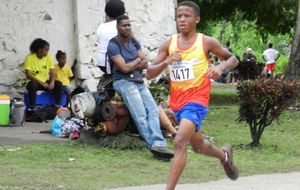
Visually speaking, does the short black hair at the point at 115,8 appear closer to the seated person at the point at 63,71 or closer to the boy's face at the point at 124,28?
the boy's face at the point at 124,28

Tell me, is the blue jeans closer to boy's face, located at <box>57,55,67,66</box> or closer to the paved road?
the paved road

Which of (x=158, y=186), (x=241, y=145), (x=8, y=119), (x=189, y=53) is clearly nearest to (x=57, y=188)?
(x=158, y=186)

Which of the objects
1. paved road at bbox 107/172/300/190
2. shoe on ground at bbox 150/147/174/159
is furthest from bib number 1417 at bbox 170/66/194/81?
shoe on ground at bbox 150/147/174/159

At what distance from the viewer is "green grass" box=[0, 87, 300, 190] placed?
7895 mm

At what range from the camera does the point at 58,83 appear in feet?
44.5

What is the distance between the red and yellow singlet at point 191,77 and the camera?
23.6 feet

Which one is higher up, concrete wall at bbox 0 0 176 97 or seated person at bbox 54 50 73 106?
concrete wall at bbox 0 0 176 97

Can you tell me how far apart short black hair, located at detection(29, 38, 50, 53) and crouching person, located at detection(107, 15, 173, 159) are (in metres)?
3.72

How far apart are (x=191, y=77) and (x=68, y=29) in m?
7.22

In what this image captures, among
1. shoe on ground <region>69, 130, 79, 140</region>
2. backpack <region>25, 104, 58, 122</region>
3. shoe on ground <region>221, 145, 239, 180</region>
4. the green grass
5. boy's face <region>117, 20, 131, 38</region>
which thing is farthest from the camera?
backpack <region>25, 104, 58, 122</region>

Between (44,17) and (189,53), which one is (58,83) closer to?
(44,17)

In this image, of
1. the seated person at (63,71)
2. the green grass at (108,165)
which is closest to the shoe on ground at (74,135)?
the green grass at (108,165)

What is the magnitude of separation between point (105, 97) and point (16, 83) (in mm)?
3979

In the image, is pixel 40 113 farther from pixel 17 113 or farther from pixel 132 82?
pixel 132 82
